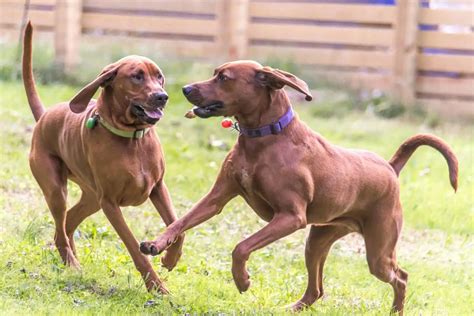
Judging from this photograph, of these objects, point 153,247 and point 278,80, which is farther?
point 278,80

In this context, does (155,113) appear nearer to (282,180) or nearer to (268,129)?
(268,129)

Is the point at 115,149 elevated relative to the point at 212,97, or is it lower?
lower

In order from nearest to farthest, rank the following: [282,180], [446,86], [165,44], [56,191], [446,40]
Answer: [282,180] < [56,191] < [446,40] < [446,86] < [165,44]

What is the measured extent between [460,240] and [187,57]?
684cm

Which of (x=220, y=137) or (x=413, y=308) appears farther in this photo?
(x=220, y=137)

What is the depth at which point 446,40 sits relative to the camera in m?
14.0

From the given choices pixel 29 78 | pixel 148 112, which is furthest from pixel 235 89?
pixel 29 78

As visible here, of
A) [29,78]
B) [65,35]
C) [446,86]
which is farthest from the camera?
[446,86]

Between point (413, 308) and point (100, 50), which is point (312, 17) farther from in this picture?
point (413, 308)

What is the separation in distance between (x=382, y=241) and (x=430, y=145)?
0.74 metres

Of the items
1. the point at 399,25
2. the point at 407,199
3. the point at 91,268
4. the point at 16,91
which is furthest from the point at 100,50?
the point at 91,268

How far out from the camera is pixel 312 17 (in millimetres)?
14633

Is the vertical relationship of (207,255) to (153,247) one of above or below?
below

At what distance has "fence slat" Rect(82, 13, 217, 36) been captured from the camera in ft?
48.6
